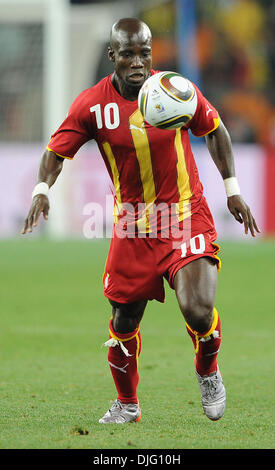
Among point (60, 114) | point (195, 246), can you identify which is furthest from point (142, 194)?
point (60, 114)

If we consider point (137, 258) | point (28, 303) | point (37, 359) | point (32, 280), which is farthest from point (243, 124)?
point (137, 258)

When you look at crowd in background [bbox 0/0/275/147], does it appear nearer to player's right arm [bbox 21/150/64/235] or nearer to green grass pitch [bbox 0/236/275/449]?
green grass pitch [bbox 0/236/275/449]

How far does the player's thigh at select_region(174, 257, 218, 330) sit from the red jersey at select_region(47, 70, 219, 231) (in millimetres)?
362

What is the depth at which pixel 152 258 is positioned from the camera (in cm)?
534

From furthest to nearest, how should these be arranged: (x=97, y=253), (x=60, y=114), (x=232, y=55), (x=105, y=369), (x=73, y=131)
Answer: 1. (x=232, y=55)
2. (x=60, y=114)
3. (x=97, y=253)
4. (x=105, y=369)
5. (x=73, y=131)

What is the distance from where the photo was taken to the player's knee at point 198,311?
5055mm

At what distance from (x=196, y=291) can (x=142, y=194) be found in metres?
0.70

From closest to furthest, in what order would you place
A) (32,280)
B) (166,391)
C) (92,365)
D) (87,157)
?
(166,391), (92,365), (32,280), (87,157)

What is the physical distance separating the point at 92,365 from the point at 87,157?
47.7ft

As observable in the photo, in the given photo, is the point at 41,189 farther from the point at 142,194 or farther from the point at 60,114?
the point at 60,114

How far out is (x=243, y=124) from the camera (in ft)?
103

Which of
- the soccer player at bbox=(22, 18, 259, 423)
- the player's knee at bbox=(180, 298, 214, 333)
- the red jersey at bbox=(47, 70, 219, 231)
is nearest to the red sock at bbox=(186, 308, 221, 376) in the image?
the soccer player at bbox=(22, 18, 259, 423)

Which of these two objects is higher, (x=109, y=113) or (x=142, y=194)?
(x=109, y=113)
